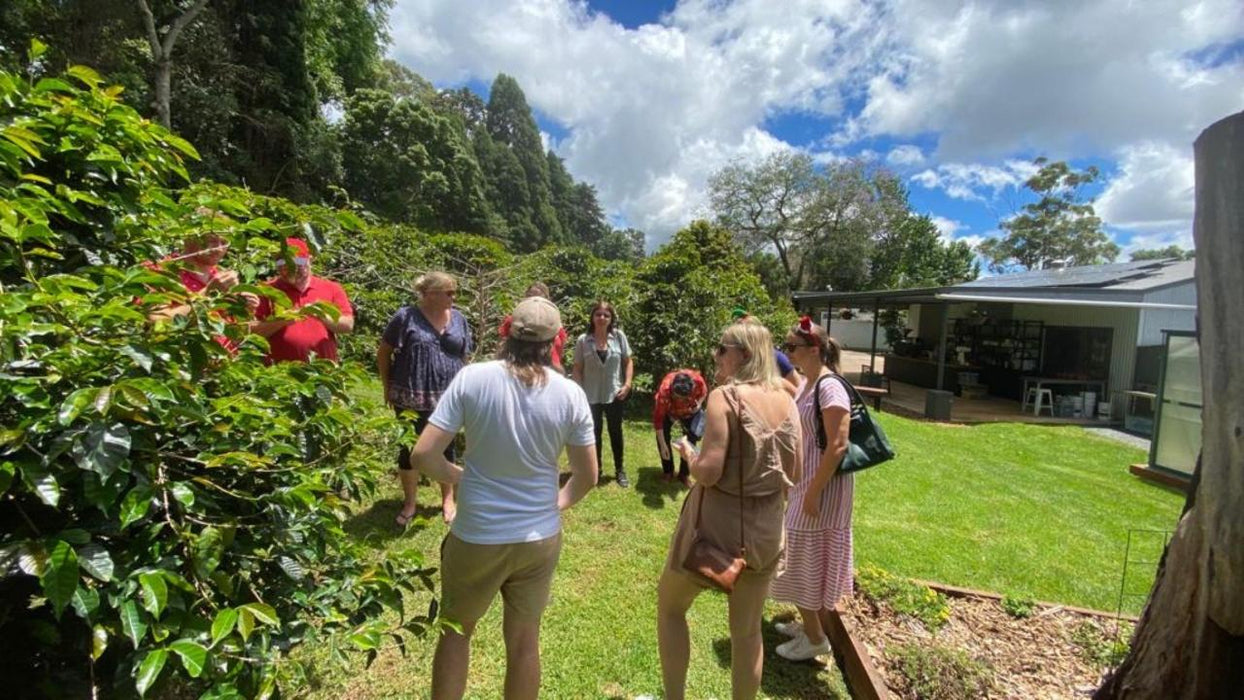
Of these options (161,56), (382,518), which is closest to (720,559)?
(382,518)

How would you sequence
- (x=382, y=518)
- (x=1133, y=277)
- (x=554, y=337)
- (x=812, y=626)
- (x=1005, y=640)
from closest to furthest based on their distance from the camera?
(x=554, y=337) < (x=812, y=626) < (x=1005, y=640) < (x=382, y=518) < (x=1133, y=277)

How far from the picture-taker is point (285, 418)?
1.52 meters

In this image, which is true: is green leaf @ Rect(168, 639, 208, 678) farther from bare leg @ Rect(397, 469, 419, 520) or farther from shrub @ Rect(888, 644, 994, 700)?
bare leg @ Rect(397, 469, 419, 520)

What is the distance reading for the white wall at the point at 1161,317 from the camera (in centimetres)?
1384

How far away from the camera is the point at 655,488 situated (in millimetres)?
5805

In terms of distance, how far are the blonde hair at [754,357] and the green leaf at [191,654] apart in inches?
74.4

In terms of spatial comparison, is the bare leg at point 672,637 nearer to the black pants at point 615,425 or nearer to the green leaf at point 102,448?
the green leaf at point 102,448

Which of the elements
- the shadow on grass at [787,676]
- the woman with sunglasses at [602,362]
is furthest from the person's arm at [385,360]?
the shadow on grass at [787,676]

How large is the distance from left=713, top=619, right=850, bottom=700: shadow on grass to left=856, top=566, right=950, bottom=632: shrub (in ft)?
2.26

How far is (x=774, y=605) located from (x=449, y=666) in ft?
7.91

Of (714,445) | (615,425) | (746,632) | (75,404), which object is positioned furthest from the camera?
(615,425)

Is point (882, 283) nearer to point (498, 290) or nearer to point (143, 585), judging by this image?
point (498, 290)

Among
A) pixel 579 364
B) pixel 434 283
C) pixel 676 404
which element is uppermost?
pixel 434 283

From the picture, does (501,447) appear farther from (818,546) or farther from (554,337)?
(818,546)
